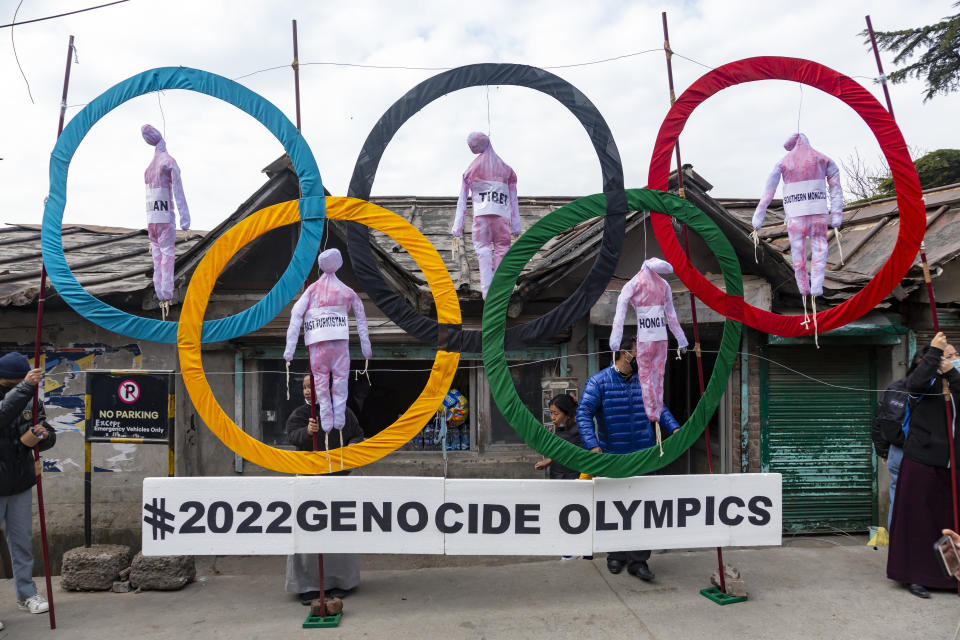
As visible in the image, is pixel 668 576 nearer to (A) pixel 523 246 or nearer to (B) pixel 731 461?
(B) pixel 731 461

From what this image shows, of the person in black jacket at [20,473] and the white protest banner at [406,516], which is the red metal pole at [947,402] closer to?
the white protest banner at [406,516]

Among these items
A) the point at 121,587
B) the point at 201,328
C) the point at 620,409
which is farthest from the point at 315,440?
the point at 620,409

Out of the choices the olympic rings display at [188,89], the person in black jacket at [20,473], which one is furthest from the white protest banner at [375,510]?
the person in black jacket at [20,473]

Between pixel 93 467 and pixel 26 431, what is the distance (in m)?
1.82

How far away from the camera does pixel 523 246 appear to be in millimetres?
4895

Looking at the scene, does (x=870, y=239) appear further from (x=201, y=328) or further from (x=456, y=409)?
(x=201, y=328)

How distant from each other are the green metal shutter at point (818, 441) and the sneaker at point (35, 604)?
266 inches

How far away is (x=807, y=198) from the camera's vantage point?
16.1 ft

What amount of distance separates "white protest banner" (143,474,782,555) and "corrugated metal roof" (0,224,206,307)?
2.17m

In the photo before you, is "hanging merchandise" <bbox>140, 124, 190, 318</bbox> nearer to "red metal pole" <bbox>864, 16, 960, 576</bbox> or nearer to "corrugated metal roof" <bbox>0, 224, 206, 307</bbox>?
"corrugated metal roof" <bbox>0, 224, 206, 307</bbox>

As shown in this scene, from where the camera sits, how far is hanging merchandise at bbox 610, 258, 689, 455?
4965 mm

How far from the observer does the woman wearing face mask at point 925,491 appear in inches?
202

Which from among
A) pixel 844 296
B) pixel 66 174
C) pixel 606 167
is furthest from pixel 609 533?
pixel 66 174

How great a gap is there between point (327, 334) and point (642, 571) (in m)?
3.33
